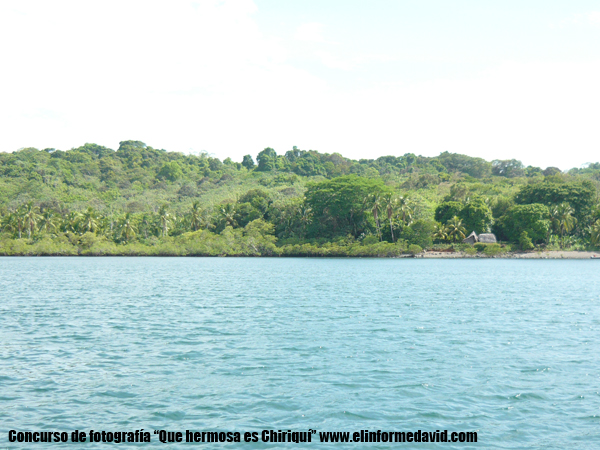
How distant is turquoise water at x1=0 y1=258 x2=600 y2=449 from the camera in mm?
10833

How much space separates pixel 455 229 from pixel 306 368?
8504 cm

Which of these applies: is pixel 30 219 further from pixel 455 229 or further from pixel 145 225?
pixel 455 229

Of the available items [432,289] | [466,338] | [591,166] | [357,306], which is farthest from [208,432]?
[591,166]

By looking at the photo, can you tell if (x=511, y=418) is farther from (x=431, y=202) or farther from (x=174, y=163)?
(x=174, y=163)

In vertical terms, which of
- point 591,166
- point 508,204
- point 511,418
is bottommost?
point 511,418

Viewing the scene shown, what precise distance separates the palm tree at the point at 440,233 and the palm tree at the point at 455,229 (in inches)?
36.7

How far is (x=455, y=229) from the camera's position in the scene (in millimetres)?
95062

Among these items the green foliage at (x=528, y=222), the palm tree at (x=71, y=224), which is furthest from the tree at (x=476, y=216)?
the palm tree at (x=71, y=224)

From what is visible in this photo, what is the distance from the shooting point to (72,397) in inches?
477

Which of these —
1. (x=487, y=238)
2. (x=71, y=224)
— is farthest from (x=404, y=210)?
(x=71, y=224)

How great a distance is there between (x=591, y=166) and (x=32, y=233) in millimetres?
180795

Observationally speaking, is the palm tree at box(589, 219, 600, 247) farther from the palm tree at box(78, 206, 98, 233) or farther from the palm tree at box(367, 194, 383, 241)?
the palm tree at box(78, 206, 98, 233)

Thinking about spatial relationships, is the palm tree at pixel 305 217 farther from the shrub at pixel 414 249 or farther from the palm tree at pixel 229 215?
the shrub at pixel 414 249

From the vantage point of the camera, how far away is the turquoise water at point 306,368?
1083 centimetres
